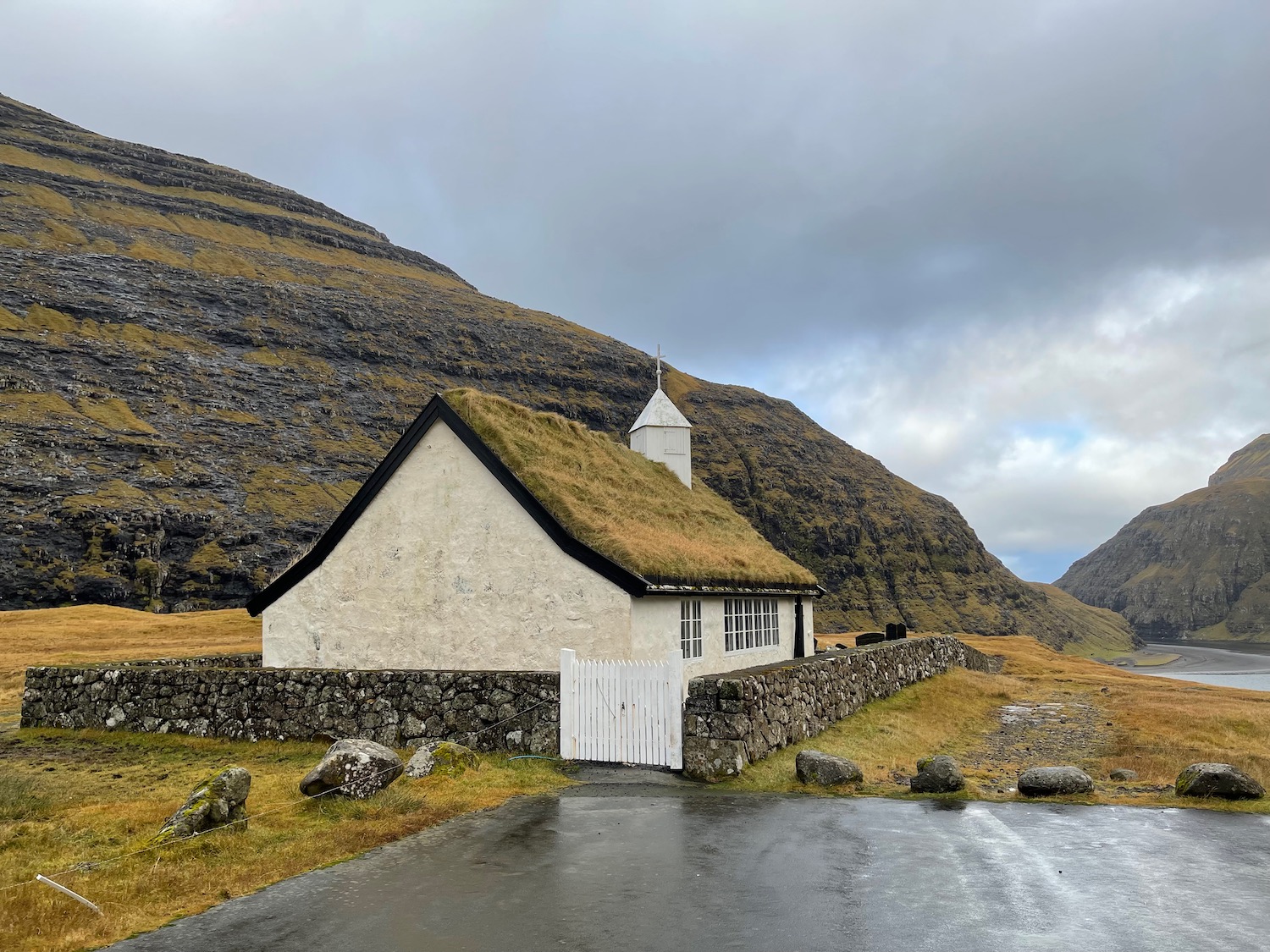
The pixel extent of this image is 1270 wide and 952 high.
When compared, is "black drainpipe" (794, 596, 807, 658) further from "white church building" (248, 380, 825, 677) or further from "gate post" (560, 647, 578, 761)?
"gate post" (560, 647, 578, 761)

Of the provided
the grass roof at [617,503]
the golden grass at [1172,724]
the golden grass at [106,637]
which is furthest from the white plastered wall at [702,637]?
the golden grass at [106,637]

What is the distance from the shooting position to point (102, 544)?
255 feet

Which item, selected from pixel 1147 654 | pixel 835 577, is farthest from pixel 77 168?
pixel 1147 654

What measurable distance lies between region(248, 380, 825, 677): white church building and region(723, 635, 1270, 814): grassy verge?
384cm

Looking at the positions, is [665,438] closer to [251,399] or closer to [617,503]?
[617,503]

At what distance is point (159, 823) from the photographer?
35.9ft

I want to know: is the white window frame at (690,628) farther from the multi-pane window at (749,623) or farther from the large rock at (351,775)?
the large rock at (351,775)

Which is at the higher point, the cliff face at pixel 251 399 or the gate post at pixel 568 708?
the cliff face at pixel 251 399

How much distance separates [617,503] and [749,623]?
16.3ft

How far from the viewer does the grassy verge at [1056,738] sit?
13906 mm

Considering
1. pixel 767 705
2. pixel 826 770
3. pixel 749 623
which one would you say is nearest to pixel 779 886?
pixel 826 770

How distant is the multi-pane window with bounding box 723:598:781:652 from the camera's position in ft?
69.9

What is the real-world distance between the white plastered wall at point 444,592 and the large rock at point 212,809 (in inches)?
296

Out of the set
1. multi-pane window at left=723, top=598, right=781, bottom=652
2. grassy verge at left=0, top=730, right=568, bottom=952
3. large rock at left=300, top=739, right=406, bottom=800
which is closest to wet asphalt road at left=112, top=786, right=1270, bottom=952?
grassy verge at left=0, top=730, right=568, bottom=952
